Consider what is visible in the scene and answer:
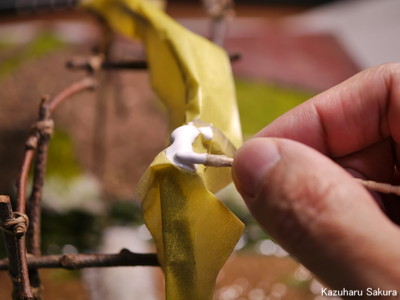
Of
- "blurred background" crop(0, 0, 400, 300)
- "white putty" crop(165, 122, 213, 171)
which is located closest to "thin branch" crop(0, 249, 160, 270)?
"white putty" crop(165, 122, 213, 171)

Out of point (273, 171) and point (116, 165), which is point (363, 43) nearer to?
point (116, 165)

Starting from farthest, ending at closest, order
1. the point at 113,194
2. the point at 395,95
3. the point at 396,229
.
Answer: the point at 113,194 < the point at 395,95 < the point at 396,229

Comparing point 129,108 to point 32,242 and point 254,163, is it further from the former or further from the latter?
point 254,163

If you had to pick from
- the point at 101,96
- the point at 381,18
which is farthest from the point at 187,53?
the point at 381,18

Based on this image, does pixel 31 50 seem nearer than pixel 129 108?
No

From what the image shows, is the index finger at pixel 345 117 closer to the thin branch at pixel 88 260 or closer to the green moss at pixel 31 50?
the thin branch at pixel 88 260

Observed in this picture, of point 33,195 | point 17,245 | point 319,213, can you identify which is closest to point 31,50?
point 33,195

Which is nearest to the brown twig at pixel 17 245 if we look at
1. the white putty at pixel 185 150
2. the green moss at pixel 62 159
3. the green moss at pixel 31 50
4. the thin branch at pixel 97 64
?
the white putty at pixel 185 150

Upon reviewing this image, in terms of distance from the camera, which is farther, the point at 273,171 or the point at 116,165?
the point at 116,165
